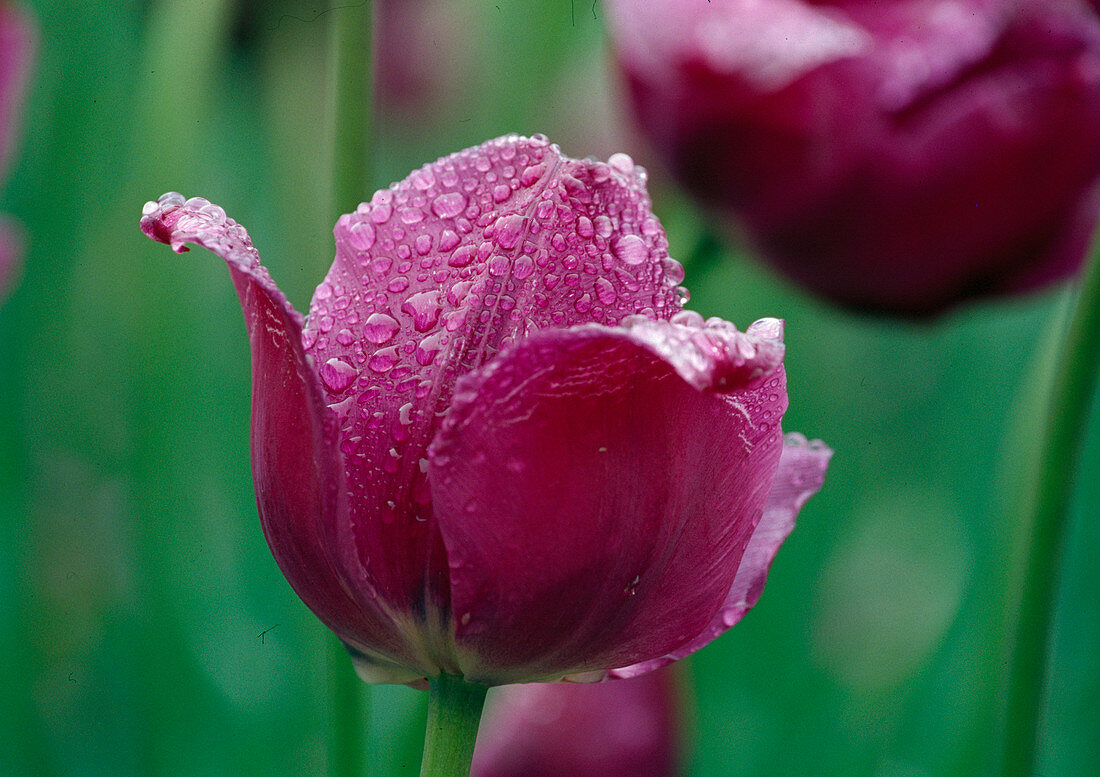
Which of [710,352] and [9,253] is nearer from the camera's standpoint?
[710,352]

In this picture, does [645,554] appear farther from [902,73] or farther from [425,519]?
[902,73]

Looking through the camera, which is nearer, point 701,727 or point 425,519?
point 425,519

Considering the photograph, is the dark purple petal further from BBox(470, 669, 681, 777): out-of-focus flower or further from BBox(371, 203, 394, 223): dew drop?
BBox(470, 669, 681, 777): out-of-focus flower

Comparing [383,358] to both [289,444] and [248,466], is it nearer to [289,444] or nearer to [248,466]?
[289,444]

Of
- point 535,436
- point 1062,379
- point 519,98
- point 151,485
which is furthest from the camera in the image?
point 519,98

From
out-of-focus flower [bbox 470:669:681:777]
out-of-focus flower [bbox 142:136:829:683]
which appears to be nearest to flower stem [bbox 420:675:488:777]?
out-of-focus flower [bbox 142:136:829:683]

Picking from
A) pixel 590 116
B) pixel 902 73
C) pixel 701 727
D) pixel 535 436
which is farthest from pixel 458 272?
pixel 590 116

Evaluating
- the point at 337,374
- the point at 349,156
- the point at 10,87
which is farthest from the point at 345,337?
the point at 10,87

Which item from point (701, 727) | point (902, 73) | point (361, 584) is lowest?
point (701, 727)
